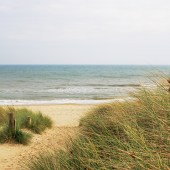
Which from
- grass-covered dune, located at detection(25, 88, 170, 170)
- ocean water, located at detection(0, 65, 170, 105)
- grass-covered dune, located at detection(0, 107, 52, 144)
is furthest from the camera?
grass-covered dune, located at detection(0, 107, 52, 144)

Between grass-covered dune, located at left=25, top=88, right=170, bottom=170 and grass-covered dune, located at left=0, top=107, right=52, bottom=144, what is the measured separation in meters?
4.23

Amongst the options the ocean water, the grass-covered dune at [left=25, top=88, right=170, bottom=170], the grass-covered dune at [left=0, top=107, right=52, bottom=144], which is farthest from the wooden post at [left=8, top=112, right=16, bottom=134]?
the grass-covered dune at [left=25, top=88, right=170, bottom=170]

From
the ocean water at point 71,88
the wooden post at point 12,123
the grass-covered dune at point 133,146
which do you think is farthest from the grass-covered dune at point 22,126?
the grass-covered dune at point 133,146

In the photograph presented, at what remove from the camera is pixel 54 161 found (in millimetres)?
4207

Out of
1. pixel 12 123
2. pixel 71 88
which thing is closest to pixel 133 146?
→ pixel 12 123

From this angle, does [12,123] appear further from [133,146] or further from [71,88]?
[71,88]

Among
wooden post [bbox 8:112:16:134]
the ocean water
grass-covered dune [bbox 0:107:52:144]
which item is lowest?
the ocean water

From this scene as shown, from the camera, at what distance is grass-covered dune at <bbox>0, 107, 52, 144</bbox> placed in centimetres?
921

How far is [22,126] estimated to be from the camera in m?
10.8

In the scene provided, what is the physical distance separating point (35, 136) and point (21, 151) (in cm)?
191

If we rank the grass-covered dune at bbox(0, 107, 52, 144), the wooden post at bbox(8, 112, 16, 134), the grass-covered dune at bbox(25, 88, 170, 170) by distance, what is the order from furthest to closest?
the grass-covered dune at bbox(0, 107, 52, 144), the wooden post at bbox(8, 112, 16, 134), the grass-covered dune at bbox(25, 88, 170, 170)

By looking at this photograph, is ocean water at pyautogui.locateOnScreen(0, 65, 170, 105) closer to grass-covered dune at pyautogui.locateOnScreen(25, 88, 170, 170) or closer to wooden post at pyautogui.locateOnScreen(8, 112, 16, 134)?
grass-covered dune at pyautogui.locateOnScreen(25, 88, 170, 170)

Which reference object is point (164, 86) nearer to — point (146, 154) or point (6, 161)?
point (146, 154)

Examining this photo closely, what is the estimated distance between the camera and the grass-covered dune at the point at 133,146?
3004 mm
